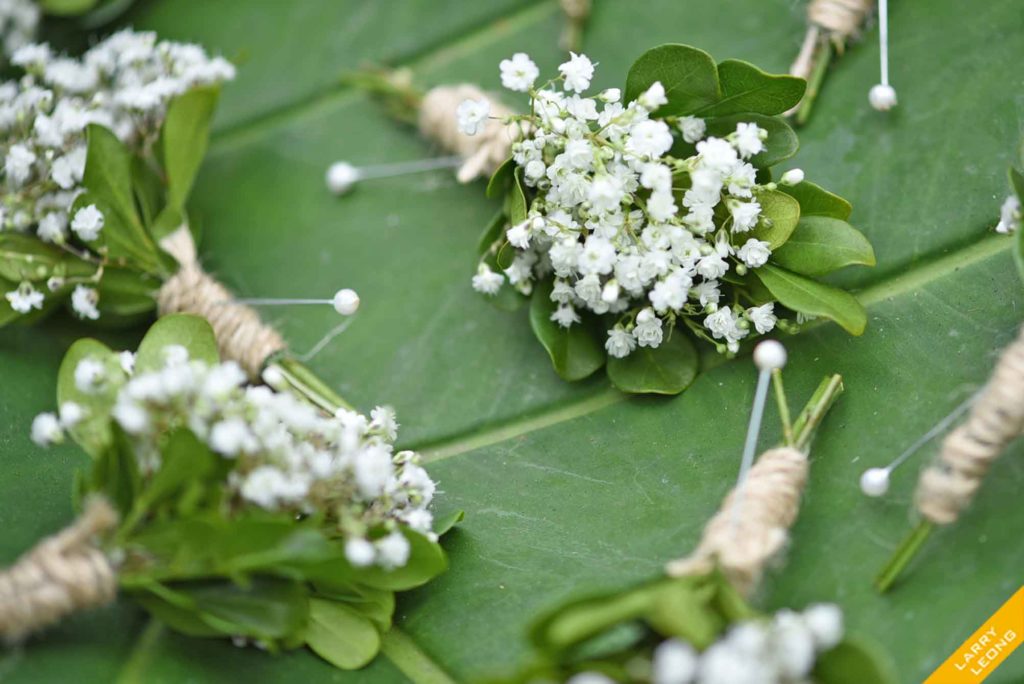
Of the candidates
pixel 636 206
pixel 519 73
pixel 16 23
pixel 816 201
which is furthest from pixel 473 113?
pixel 16 23

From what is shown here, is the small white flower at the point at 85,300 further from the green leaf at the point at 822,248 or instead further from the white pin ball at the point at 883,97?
the white pin ball at the point at 883,97

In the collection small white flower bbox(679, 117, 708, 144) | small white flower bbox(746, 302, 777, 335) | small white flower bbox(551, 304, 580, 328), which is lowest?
small white flower bbox(551, 304, 580, 328)

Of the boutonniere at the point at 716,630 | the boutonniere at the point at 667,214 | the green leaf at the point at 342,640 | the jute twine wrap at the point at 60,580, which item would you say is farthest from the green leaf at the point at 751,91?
the jute twine wrap at the point at 60,580

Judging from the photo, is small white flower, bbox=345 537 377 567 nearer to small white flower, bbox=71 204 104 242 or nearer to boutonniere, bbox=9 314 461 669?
boutonniere, bbox=9 314 461 669

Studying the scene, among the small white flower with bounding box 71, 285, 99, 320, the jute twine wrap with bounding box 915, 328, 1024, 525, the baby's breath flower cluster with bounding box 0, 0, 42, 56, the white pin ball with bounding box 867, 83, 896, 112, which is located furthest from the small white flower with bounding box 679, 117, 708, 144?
the baby's breath flower cluster with bounding box 0, 0, 42, 56

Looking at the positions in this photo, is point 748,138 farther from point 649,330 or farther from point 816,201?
point 649,330

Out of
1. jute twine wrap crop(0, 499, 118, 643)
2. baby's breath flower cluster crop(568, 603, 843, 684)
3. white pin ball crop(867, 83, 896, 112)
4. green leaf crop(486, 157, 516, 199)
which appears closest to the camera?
baby's breath flower cluster crop(568, 603, 843, 684)

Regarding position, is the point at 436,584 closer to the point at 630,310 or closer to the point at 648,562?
the point at 648,562
